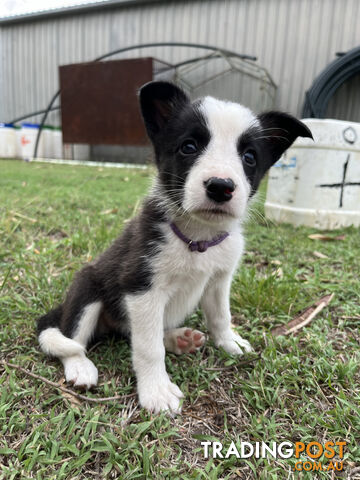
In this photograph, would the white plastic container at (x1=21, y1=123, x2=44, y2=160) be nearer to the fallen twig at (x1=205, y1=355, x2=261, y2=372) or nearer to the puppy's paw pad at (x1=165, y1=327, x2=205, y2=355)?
the puppy's paw pad at (x1=165, y1=327, x2=205, y2=355)

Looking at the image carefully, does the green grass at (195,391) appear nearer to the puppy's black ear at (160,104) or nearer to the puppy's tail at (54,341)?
the puppy's tail at (54,341)

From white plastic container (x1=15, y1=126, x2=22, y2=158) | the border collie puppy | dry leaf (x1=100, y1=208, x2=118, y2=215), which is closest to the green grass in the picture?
the border collie puppy

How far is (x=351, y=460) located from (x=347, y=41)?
1046 centimetres

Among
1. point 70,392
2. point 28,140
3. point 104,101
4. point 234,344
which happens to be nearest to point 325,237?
point 234,344

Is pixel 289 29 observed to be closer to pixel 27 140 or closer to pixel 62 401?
pixel 27 140

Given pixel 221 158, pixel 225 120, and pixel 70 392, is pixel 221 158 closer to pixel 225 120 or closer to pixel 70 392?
pixel 225 120

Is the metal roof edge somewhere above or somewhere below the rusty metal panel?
above

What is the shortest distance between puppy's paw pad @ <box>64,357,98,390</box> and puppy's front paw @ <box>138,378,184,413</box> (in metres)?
0.21

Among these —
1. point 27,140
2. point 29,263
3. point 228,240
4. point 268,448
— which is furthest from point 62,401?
point 27,140

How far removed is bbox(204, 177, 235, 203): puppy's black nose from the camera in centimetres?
137

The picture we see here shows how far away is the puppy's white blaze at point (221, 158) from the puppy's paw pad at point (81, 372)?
82cm

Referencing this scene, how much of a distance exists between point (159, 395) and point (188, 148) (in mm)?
1048

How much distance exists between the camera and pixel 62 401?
4.70 ft

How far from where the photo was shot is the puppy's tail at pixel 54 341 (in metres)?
1.62
